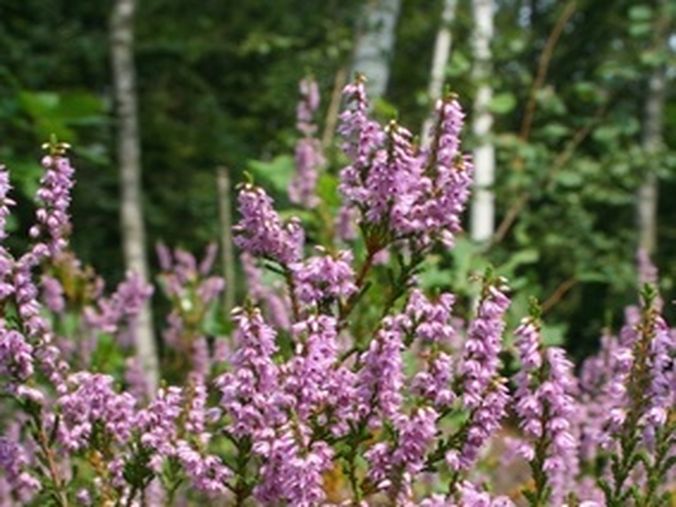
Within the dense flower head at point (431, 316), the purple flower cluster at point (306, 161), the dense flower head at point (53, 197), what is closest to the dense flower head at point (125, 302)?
the purple flower cluster at point (306, 161)

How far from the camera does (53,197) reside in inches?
110

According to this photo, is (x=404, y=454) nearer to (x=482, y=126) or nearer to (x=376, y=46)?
(x=376, y=46)

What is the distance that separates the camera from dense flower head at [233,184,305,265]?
270 cm

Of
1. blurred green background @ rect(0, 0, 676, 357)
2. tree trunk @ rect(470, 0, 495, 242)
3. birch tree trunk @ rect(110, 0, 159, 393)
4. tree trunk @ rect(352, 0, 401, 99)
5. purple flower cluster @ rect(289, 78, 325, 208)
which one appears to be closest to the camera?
purple flower cluster @ rect(289, 78, 325, 208)

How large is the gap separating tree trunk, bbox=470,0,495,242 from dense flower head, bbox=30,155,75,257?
17.1 ft

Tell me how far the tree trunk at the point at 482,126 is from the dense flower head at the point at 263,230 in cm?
506

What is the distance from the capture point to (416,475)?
254cm

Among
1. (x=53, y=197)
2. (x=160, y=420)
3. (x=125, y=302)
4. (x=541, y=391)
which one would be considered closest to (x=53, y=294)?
(x=125, y=302)

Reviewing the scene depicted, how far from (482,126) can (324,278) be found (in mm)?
7801

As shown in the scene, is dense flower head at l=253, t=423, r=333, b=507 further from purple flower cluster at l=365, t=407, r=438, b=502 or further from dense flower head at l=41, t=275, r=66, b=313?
dense flower head at l=41, t=275, r=66, b=313

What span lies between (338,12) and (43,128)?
3316 millimetres

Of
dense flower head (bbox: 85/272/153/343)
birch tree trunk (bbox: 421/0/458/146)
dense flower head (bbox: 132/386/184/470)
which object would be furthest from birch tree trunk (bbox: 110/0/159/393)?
dense flower head (bbox: 132/386/184/470)

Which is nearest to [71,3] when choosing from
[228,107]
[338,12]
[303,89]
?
[228,107]

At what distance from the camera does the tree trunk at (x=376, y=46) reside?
8.37 m
